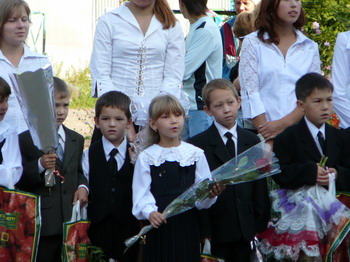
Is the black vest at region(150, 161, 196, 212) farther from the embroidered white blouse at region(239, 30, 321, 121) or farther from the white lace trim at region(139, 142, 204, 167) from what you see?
the embroidered white blouse at region(239, 30, 321, 121)

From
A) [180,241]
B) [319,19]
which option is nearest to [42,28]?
[319,19]

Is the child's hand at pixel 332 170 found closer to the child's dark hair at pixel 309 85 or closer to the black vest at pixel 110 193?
the child's dark hair at pixel 309 85

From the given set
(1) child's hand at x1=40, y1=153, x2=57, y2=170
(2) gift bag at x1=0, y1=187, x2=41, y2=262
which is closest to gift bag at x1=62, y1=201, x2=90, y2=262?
(2) gift bag at x1=0, y1=187, x2=41, y2=262

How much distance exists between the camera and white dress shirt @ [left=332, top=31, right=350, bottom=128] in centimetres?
620

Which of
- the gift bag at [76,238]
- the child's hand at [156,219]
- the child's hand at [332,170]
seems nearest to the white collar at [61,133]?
the gift bag at [76,238]

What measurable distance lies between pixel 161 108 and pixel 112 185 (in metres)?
0.69

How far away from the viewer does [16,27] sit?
6.33 metres

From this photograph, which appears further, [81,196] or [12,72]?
[12,72]

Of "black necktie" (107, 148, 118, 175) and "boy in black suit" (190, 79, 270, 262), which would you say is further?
"black necktie" (107, 148, 118, 175)

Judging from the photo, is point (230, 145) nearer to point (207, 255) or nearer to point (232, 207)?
point (232, 207)

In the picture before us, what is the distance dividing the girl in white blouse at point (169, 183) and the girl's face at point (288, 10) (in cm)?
111

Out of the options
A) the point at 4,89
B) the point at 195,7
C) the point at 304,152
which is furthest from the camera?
the point at 195,7


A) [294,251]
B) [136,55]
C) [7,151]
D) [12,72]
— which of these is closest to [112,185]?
[7,151]

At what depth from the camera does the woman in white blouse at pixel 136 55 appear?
6309 millimetres
